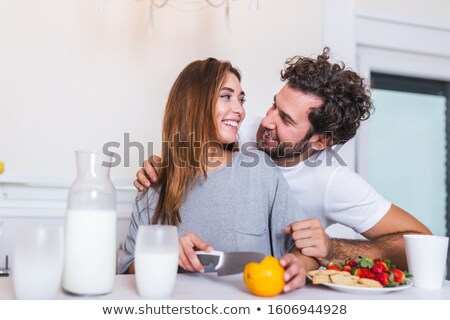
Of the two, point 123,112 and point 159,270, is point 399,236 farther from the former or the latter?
point 123,112

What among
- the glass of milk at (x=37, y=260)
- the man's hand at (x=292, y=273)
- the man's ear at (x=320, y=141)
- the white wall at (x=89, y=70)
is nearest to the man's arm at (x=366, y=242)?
the man's hand at (x=292, y=273)

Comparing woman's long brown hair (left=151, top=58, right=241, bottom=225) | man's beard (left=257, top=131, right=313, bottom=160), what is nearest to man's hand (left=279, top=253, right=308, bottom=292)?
woman's long brown hair (left=151, top=58, right=241, bottom=225)

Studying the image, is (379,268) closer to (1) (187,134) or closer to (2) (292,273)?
(2) (292,273)

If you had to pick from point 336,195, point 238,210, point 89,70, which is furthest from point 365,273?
point 89,70

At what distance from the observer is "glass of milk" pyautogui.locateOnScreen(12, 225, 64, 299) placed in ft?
2.68

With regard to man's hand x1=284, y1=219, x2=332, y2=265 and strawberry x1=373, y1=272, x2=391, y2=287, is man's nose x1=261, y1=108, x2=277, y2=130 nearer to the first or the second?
man's hand x1=284, y1=219, x2=332, y2=265

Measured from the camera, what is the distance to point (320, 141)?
6.47 feet

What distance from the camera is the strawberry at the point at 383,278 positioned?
1.00 meters

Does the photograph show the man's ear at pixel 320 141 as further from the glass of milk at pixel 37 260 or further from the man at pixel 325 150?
the glass of milk at pixel 37 260

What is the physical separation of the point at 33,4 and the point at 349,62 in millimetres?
1425

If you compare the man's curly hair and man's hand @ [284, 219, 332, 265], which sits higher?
the man's curly hair

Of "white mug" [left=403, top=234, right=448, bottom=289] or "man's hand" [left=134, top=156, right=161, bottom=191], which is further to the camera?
"man's hand" [left=134, top=156, right=161, bottom=191]

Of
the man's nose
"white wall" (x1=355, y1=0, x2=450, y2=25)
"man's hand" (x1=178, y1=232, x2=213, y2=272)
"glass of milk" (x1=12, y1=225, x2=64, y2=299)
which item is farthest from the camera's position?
"white wall" (x1=355, y1=0, x2=450, y2=25)

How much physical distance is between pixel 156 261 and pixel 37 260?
20 centimetres
